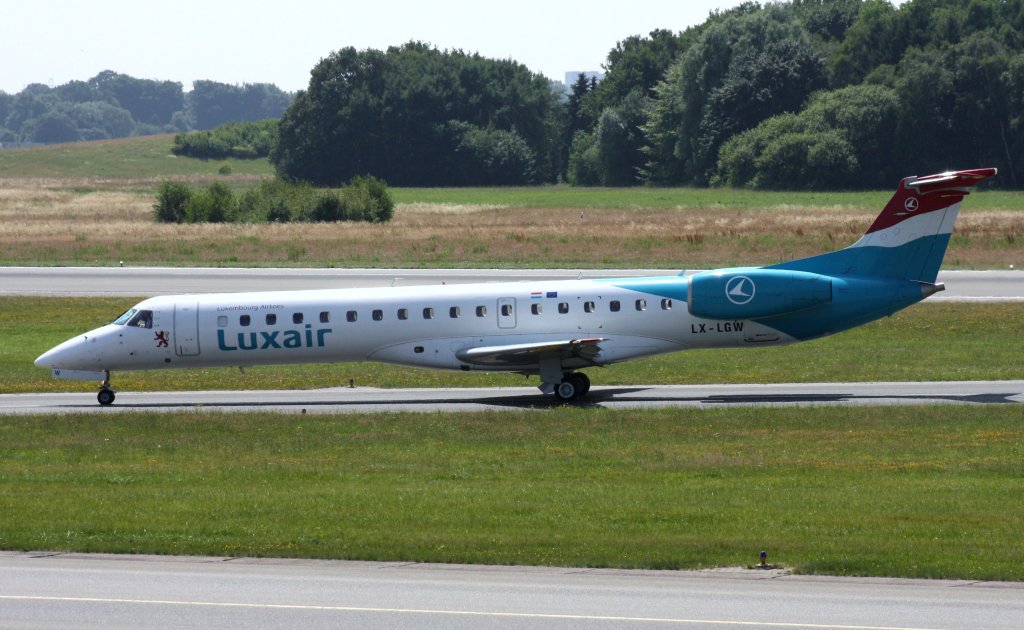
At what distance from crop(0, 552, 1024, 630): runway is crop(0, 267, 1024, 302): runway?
3777 cm

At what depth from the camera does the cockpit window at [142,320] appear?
33.3m

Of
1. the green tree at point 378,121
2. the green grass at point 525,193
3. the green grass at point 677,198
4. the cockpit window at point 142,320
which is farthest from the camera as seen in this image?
the green tree at point 378,121

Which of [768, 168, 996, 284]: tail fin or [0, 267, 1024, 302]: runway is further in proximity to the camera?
[0, 267, 1024, 302]: runway

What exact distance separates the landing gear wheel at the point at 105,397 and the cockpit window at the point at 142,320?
72.0 inches

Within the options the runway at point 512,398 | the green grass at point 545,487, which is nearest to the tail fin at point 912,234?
the runway at point 512,398

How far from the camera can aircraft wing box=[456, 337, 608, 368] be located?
3067 centimetres

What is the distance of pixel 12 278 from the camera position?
201 ft

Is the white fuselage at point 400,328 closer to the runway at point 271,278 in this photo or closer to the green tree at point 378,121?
the runway at point 271,278

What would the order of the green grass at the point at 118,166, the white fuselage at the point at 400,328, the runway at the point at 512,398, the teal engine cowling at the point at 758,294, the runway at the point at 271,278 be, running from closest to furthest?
the runway at the point at 512,398, the teal engine cowling at the point at 758,294, the white fuselage at the point at 400,328, the runway at the point at 271,278, the green grass at the point at 118,166

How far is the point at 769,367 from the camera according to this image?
36344 mm

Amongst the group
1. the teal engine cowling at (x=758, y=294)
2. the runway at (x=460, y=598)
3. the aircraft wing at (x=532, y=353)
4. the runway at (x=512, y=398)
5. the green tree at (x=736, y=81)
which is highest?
the green tree at (x=736, y=81)

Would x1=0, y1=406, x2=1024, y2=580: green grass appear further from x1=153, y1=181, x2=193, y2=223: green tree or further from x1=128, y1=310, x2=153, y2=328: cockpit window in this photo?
x1=153, y1=181, x2=193, y2=223: green tree

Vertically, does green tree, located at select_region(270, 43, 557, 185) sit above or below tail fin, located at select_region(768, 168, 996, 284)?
above

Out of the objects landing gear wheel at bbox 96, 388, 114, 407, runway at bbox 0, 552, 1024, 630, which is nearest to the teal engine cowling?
landing gear wheel at bbox 96, 388, 114, 407
